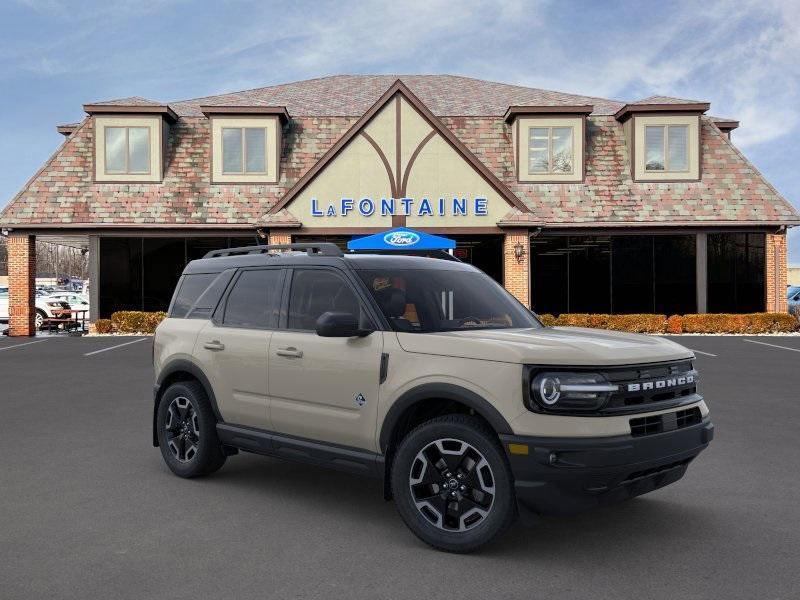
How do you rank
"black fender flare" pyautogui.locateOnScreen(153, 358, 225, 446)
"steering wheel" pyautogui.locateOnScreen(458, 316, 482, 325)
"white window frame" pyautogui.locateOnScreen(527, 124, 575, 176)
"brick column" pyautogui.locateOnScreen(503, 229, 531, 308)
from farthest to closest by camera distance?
"white window frame" pyautogui.locateOnScreen(527, 124, 575, 176), "brick column" pyautogui.locateOnScreen(503, 229, 531, 308), "black fender flare" pyautogui.locateOnScreen(153, 358, 225, 446), "steering wheel" pyautogui.locateOnScreen(458, 316, 482, 325)

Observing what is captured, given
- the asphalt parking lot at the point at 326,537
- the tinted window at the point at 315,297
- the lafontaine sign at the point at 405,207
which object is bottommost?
the asphalt parking lot at the point at 326,537

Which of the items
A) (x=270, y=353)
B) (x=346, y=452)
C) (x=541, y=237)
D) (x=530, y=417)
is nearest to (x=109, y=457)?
(x=270, y=353)

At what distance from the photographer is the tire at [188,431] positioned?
248 inches

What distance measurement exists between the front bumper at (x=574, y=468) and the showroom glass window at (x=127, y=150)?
23124 mm

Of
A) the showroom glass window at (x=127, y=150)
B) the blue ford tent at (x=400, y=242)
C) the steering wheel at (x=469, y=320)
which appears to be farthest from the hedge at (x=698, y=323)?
the steering wheel at (x=469, y=320)

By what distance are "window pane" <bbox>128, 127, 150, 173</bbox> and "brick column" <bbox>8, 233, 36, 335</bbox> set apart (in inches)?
158

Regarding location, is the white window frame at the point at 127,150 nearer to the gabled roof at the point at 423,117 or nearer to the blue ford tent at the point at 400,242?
the gabled roof at the point at 423,117

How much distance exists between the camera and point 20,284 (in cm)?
A: 2416

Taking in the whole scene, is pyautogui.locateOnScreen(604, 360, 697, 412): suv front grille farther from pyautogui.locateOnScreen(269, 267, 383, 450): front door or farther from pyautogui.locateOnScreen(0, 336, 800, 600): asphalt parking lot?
pyautogui.locateOnScreen(269, 267, 383, 450): front door

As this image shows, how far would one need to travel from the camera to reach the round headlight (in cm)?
434

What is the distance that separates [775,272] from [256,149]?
17.7m

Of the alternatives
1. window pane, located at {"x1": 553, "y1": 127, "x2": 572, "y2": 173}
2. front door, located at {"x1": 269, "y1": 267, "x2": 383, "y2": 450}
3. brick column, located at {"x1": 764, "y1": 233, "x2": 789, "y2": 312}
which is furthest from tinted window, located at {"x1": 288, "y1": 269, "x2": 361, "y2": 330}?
brick column, located at {"x1": 764, "y1": 233, "x2": 789, "y2": 312}

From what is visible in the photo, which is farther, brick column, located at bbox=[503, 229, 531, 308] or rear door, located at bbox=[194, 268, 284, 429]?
brick column, located at bbox=[503, 229, 531, 308]

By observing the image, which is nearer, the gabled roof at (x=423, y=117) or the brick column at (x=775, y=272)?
the gabled roof at (x=423, y=117)
